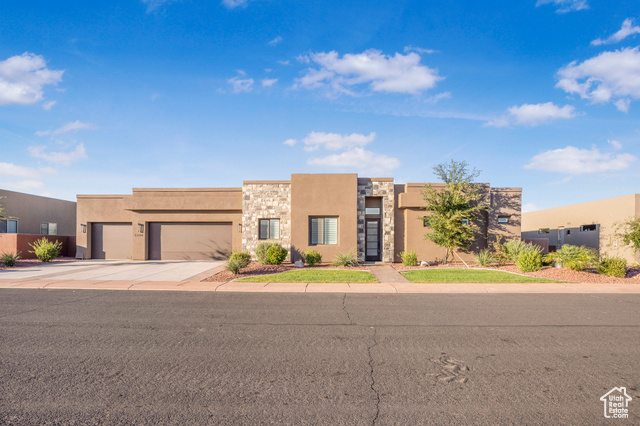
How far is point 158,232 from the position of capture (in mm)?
22141

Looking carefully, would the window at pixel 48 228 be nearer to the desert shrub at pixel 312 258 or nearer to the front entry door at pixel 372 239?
the desert shrub at pixel 312 258

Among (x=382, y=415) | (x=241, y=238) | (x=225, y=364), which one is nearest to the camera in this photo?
(x=382, y=415)

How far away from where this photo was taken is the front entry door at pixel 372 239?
66.9ft

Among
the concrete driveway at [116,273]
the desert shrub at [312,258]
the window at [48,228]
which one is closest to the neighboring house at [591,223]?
the desert shrub at [312,258]

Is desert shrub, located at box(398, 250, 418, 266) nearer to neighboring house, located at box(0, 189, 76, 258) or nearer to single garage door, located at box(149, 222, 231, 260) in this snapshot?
single garage door, located at box(149, 222, 231, 260)

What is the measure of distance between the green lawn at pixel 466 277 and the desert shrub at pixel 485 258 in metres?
→ 2.48

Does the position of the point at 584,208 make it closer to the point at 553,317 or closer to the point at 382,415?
the point at 553,317

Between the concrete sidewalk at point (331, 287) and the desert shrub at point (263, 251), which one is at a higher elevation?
the desert shrub at point (263, 251)

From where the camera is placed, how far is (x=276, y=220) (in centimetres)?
2058

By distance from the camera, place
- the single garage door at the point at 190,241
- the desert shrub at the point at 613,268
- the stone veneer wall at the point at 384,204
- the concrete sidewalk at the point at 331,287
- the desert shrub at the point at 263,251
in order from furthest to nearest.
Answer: the single garage door at the point at 190,241 → the stone veneer wall at the point at 384,204 → the desert shrub at the point at 263,251 → the desert shrub at the point at 613,268 → the concrete sidewalk at the point at 331,287

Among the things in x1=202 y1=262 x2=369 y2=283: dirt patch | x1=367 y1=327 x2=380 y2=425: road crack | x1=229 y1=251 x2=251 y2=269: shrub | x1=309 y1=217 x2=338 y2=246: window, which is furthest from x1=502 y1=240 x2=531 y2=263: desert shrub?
x1=367 y1=327 x2=380 y2=425: road crack

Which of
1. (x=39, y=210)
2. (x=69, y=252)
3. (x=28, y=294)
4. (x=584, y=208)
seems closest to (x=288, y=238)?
(x=28, y=294)

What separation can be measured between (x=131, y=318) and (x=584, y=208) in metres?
32.4

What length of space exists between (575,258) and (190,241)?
19649 mm
